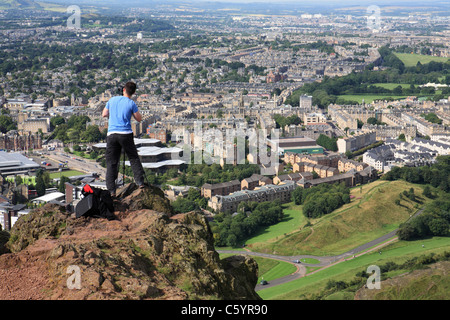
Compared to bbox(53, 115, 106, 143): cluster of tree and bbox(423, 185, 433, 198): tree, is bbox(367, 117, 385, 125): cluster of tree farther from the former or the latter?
bbox(423, 185, 433, 198): tree

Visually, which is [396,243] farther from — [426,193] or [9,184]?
[9,184]

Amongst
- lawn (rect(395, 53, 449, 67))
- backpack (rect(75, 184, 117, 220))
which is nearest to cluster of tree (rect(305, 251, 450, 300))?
backpack (rect(75, 184, 117, 220))

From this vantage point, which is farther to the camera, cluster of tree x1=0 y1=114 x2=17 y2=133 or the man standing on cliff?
cluster of tree x1=0 y1=114 x2=17 y2=133

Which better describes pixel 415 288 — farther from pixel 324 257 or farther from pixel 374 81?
pixel 374 81

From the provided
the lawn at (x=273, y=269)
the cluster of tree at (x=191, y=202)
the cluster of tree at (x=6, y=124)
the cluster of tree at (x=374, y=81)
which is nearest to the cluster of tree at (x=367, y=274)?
the lawn at (x=273, y=269)

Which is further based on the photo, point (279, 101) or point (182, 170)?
point (279, 101)

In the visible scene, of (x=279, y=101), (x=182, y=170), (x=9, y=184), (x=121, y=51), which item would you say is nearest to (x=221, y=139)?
(x=182, y=170)
